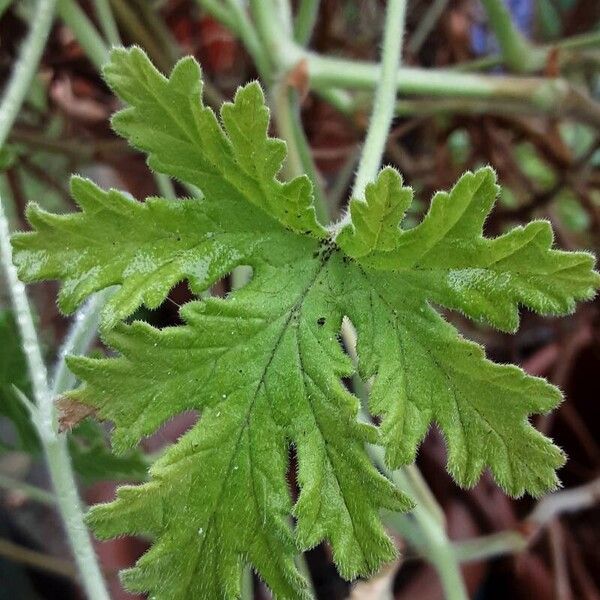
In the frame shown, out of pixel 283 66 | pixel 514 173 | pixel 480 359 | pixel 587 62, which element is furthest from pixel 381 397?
pixel 514 173

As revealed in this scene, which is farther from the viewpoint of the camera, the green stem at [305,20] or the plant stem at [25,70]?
the green stem at [305,20]

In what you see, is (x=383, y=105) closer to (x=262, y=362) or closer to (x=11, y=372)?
(x=262, y=362)

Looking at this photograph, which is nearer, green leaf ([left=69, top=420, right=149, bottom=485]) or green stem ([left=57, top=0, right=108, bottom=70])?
green leaf ([left=69, top=420, right=149, bottom=485])

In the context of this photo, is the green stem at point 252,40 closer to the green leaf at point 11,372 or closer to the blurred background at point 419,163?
the blurred background at point 419,163

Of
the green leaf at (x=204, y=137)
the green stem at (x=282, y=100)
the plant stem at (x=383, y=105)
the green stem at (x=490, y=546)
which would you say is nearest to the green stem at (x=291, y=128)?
the green stem at (x=282, y=100)

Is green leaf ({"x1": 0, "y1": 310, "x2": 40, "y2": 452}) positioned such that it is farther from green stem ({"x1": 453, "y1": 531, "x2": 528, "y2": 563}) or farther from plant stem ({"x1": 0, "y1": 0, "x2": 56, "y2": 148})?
green stem ({"x1": 453, "y1": 531, "x2": 528, "y2": 563})

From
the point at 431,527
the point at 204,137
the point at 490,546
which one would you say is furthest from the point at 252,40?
the point at 490,546

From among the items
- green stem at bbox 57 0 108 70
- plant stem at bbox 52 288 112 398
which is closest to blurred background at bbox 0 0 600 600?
green stem at bbox 57 0 108 70

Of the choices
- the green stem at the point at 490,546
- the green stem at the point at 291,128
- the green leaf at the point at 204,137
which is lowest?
the green stem at the point at 490,546
